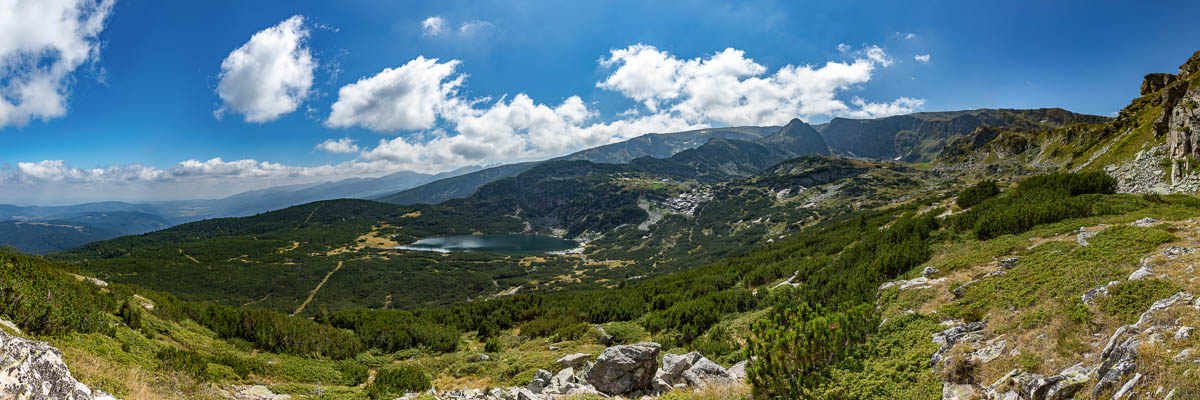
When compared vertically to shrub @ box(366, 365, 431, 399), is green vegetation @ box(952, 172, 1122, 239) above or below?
above

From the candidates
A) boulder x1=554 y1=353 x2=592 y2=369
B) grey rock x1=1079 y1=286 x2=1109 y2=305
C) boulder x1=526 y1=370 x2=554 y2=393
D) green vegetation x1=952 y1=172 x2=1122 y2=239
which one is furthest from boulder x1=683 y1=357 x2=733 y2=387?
green vegetation x1=952 y1=172 x2=1122 y2=239

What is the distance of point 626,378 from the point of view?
12.0 metres

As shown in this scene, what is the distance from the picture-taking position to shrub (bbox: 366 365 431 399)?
41.9 ft

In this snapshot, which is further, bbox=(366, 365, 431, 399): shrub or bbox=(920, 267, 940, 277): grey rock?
bbox=(920, 267, 940, 277): grey rock

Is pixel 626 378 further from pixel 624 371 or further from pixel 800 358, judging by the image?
pixel 800 358

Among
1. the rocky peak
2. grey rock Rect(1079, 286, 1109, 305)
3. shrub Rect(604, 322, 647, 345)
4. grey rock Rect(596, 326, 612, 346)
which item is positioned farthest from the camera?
the rocky peak

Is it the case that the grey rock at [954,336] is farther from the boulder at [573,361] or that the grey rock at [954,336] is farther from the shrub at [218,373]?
the shrub at [218,373]

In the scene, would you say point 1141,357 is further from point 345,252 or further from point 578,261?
point 345,252

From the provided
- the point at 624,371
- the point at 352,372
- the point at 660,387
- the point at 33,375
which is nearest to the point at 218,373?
the point at 352,372

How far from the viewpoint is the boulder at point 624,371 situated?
12.0 metres

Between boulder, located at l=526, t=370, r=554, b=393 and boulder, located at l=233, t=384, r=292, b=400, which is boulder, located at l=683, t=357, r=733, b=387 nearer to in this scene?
boulder, located at l=526, t=370, r=554, b=393

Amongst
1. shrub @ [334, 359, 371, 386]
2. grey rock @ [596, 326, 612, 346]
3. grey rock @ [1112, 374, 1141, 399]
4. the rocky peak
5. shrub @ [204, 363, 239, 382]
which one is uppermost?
the rocky peak

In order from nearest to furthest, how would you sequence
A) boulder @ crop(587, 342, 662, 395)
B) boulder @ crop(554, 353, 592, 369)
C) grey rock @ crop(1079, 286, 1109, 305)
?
grey rock @ crop(1079, 286, 1109, 305) < boulder @ crop(587, 342, 662, 395) < boulder @ crop(554, 353, 592, 369)

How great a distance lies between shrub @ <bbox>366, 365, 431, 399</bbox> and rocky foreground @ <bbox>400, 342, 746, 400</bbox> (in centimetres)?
88
